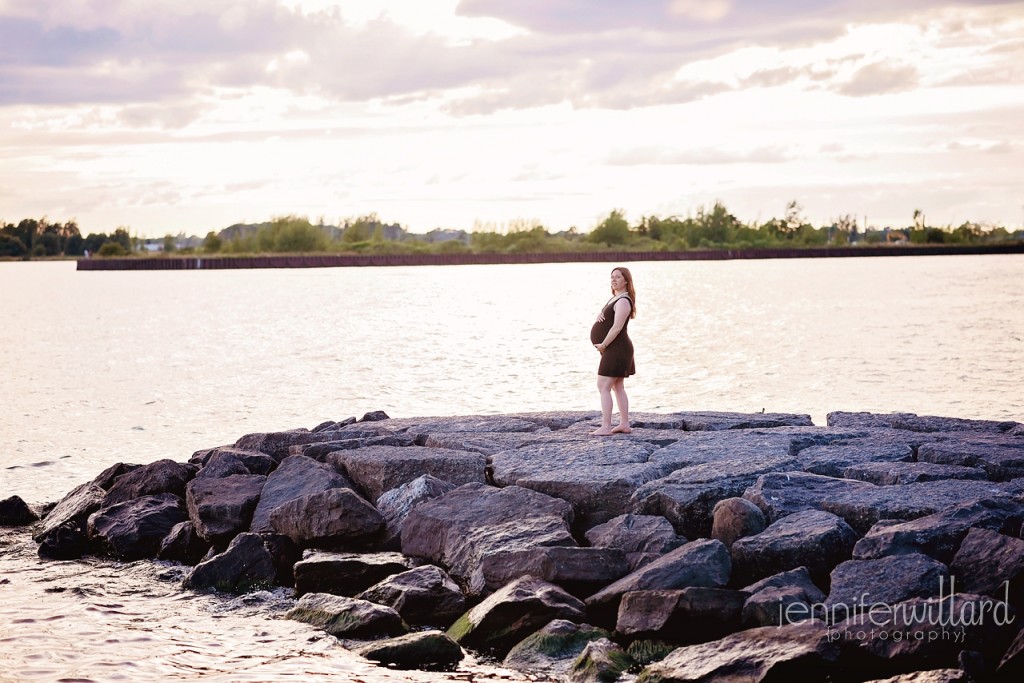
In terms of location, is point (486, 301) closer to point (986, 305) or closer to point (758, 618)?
point (986, 305)

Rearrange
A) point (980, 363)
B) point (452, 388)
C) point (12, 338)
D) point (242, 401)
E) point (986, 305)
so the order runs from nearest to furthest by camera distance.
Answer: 1. point (242, 401)
2. point (452, 388)
3. point (980, 363)
4. point (12, 338)
5. point (986, 305)

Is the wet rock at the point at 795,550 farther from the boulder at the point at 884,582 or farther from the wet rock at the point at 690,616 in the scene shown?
the wet rock at the point at 690,616

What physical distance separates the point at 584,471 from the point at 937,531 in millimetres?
2972

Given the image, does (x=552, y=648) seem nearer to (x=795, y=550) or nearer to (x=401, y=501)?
(x=795, y=550)

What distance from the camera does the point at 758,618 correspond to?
671cm

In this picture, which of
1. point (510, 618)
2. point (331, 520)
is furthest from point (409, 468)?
point (510, 618)

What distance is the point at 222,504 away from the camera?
379 inches

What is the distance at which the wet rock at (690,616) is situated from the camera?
6785 mm

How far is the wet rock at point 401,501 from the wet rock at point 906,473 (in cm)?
331

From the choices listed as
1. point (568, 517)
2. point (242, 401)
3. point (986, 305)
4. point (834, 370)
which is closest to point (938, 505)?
point (568, 517)

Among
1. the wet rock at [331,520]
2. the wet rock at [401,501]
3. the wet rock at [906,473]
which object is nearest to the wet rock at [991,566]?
the wet rock at [906,473]

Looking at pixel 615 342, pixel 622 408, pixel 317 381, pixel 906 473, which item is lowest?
pixel 317 381

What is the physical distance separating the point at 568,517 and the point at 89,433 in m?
12.2

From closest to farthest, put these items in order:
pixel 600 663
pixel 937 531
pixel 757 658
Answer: pixel 757 658 → pixel 600 663 → pixel 937 531
